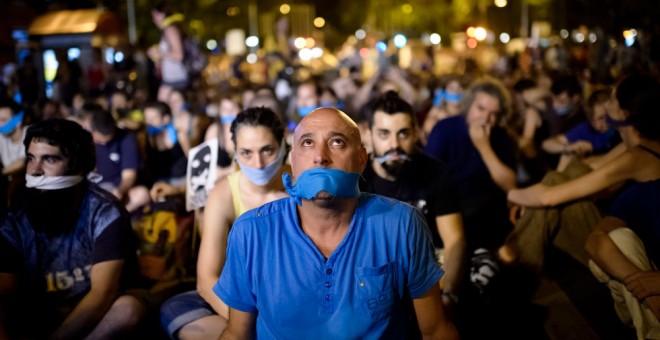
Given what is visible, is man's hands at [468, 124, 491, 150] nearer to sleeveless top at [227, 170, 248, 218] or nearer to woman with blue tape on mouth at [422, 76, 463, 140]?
sleeveless top at [227, 170, 248, 218]

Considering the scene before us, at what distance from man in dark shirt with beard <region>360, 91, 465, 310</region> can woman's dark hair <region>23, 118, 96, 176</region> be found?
6.02ft

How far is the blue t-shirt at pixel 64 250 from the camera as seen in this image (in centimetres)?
419

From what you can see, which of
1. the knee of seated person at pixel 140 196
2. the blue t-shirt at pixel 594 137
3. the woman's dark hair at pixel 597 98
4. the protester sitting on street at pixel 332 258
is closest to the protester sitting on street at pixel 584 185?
the blue t-shirt at pixel 594 137

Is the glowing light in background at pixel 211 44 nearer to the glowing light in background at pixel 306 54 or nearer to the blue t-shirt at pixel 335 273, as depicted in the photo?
the glowing light in background at pixel 306 54

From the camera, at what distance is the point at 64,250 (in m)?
4.24

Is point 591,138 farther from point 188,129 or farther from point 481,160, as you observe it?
point 188,129

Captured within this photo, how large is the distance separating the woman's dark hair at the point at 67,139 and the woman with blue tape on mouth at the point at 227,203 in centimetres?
84

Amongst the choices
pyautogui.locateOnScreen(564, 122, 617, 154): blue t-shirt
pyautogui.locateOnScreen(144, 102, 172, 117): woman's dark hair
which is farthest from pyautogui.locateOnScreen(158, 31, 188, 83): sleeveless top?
pyautogui.locateOnScreen(564, 122, 617, 154): blue t-shirt

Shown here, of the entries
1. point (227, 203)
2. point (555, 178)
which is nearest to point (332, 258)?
point (227, 203)

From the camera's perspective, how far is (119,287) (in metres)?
4.47

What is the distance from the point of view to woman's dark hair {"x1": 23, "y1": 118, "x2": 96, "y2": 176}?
4.23 meters

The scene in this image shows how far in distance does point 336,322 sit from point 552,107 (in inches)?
333

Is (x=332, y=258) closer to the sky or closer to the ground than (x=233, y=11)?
closer to the ground

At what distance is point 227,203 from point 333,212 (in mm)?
1928
